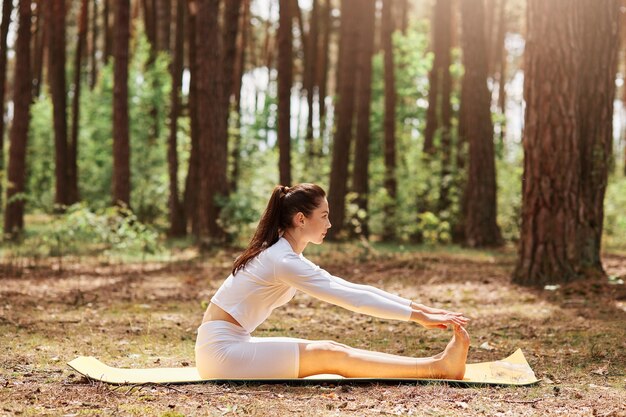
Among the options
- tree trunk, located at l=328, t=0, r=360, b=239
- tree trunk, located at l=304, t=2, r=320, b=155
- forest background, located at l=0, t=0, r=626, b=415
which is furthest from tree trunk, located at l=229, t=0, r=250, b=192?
tree trunk, located at l=328, t=0, r=360, b=239

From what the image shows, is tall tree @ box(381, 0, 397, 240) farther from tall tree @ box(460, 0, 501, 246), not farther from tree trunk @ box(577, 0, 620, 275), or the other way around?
tree trunk @ box(577, 0, 620, 275)

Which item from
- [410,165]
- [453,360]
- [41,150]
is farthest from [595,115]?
[41,150]

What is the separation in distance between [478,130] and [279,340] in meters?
13.6

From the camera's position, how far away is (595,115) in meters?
11.6

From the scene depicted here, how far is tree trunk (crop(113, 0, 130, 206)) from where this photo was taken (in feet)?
63.0

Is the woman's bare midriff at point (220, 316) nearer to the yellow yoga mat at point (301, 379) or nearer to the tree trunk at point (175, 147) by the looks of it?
the yellow yoga mat at point (301, 379)

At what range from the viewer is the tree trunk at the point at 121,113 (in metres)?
19.2

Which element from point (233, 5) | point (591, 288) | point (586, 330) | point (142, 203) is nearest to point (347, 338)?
point (586, 330)

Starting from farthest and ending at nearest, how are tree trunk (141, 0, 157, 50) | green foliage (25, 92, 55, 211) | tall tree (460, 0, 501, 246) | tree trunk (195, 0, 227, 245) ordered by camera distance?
green foliage (25, 92, 55, 211) → tree trunk (141, 0, 157, 50) → tall tree (460, 0, 501, 246) → tree trunk (195, 0, 227, 245)

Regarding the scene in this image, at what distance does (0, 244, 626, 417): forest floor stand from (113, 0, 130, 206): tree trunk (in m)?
3.78

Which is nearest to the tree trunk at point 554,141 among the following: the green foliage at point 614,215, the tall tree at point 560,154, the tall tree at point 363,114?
the tall tree at point 560,154

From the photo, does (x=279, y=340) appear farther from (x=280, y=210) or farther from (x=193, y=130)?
(x=193, y=130)

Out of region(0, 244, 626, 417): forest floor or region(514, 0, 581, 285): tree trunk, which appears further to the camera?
region(514, 0, 581, 285): tree trunk

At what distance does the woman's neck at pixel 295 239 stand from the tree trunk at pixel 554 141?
20.7ft
